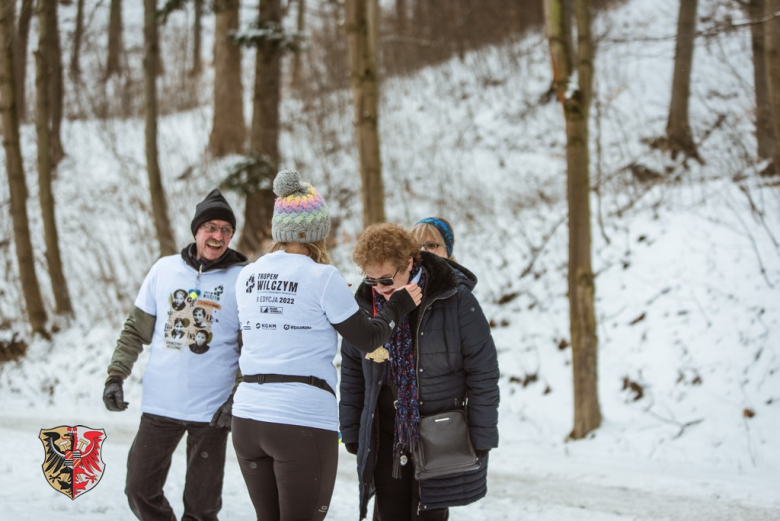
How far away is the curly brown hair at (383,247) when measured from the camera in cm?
315

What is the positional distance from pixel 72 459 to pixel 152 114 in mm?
8791

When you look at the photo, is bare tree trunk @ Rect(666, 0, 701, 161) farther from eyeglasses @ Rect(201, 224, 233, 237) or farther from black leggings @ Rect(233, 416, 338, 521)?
black leggings @ Rect(233, 416, 338, 521)

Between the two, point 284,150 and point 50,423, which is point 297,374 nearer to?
point 50,423

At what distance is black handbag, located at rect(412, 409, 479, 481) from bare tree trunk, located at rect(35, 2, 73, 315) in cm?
1113

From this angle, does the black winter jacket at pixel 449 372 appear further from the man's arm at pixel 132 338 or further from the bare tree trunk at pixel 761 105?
the bare tree trunk at pixel 761 105

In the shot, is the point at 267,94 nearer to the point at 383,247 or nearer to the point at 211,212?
the point at 211,212

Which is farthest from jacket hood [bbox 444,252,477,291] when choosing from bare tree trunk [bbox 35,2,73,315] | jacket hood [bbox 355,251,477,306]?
bare tree trunk [bbox 35,2,73,315]

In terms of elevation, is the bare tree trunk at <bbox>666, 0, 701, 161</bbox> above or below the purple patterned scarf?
above

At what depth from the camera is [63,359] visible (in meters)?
11.4

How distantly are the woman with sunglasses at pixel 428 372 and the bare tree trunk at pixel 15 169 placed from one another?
33.8ft

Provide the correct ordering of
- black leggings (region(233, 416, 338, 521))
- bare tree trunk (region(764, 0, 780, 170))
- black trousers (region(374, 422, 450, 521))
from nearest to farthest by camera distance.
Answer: black leggings (region(233, 416, 338, 521)) < black trousers (region(374, 422, 450, 521)) < bare tree trunk (region(764, 0, 780, 170))

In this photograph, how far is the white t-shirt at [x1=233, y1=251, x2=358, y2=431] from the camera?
116 inches

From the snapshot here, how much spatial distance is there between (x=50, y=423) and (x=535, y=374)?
556cm

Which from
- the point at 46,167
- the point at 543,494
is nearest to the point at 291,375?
the point at 543,494
